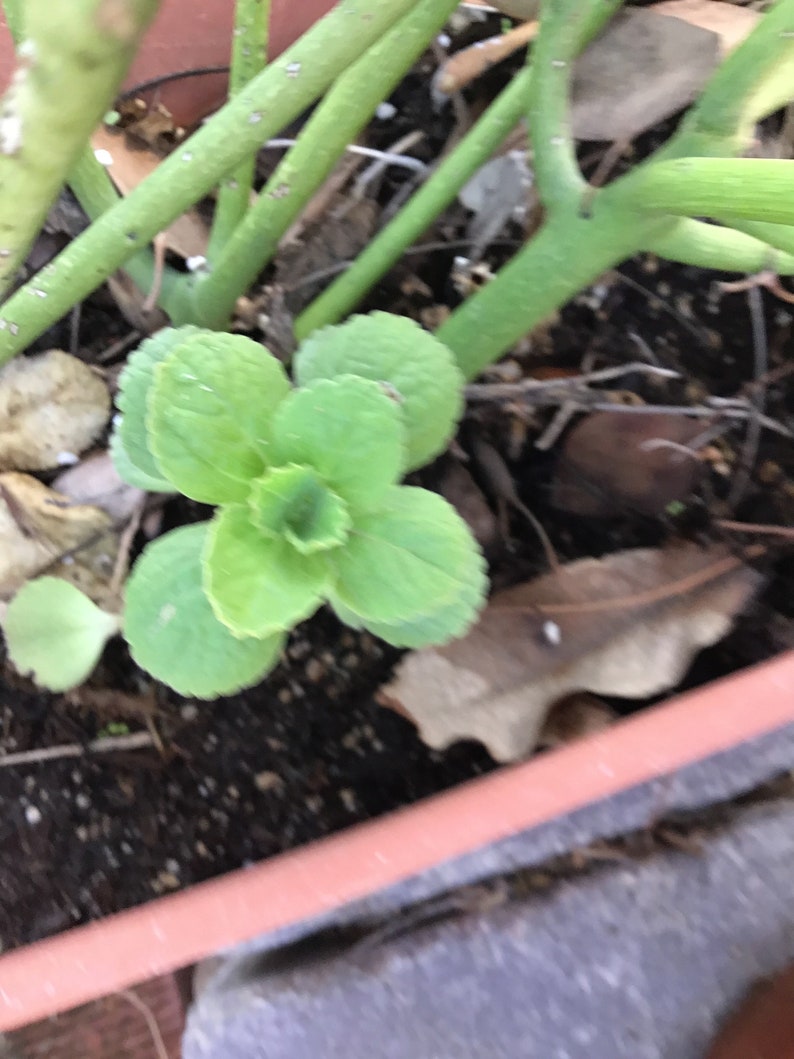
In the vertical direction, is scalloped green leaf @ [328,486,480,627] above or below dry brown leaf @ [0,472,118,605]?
above

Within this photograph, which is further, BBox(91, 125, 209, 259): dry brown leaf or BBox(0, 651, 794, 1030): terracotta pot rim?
BBox(91, 125, 209, 259): dry brown leaf

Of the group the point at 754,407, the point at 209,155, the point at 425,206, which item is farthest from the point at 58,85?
the point at 754,407

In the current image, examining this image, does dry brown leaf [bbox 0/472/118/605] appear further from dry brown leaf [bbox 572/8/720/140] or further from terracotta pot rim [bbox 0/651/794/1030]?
dry brown leaf [bbox 572/8/720/140]

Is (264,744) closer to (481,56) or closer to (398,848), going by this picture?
(398,848)

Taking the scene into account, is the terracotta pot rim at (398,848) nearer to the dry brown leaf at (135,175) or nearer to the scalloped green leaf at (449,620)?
the scalloped green leaf at (449,620)

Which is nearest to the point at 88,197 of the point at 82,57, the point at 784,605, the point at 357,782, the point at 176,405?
the point at 176,405

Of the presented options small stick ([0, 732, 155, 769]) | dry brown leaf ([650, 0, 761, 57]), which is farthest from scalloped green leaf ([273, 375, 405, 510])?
dry brown leaf ([650, 0, 761, 57])
